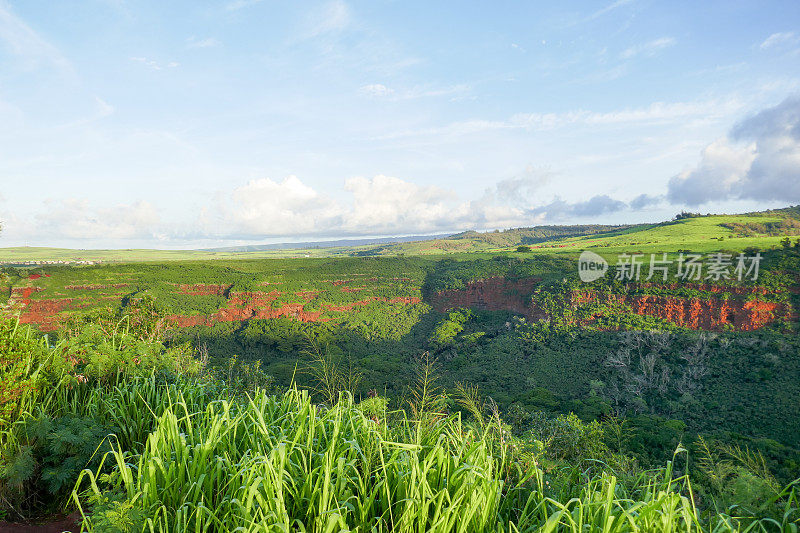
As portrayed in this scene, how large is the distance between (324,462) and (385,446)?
1.79ft

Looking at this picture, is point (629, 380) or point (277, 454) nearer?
point (277, 454)

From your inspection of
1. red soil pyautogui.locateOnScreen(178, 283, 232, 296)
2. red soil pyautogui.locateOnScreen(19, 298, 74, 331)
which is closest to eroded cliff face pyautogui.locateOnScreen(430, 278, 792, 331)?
red soil pyautogui.locateOnScreen(178, 283, 232, 296)

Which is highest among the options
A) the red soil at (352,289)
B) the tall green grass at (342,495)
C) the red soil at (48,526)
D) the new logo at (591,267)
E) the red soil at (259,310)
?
the tall green grass at (342,495)

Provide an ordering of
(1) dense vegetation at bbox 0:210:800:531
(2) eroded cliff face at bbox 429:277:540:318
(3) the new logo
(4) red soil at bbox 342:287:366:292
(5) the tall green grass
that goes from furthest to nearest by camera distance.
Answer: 1. (4) red soil at bbox 342:287:366:292
2. (2) eroded cliff face at bbox 429:277:540:318
3. (3) the new logo
4. (1) dense vegetation at bbox 0:210:800:531
5. (5) the tall green grass

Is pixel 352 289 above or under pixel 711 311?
above

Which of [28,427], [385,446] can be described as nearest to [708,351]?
[385,446]

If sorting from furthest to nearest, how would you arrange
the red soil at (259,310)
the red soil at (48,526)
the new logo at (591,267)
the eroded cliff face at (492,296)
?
the red soil at (259,310), the eroded cliff face at (492,296), the new logo at (591,267), the red soil at (48,526)

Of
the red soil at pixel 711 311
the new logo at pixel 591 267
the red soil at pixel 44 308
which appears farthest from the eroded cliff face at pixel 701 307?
the red soil at pixel 44 308

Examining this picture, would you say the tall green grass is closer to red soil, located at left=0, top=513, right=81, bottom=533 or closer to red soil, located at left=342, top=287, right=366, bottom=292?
red soil, located at left=0, top=513, right=81, bottom=533

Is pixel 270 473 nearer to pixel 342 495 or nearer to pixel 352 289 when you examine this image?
pixel 342 495

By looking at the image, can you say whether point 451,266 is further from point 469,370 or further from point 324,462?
point 324,462

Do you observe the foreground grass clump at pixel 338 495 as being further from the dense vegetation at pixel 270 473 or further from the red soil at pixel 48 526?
the red soil at pixel 48 526

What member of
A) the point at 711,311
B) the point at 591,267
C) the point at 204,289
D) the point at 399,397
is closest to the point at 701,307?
the point at 711,311

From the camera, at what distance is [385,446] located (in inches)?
115
